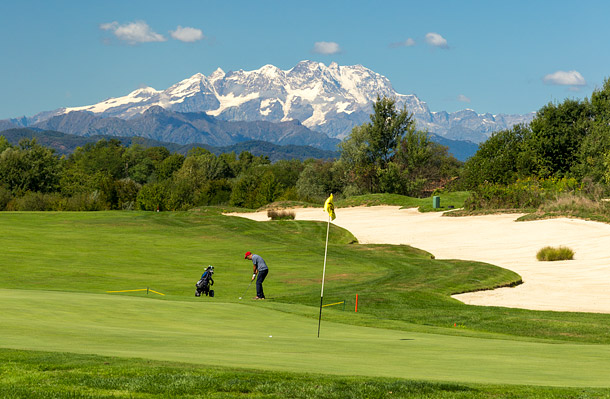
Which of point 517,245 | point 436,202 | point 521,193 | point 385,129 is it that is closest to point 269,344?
point 517,245

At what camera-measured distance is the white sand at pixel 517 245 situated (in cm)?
2508

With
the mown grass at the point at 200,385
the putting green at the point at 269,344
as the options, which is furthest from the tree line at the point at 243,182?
the mown grass at the point at 200,385

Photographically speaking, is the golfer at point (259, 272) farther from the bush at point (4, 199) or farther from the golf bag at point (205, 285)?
the bush at point (4, 199)

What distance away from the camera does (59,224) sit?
44.8 metres

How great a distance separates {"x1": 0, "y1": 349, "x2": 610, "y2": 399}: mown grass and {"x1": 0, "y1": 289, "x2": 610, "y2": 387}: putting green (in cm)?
73

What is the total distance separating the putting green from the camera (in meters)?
9.05

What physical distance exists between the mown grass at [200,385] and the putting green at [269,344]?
0.73 meters

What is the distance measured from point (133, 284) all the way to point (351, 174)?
198ft

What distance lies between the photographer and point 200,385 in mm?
7152

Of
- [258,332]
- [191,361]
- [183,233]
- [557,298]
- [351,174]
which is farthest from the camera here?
[351,174]

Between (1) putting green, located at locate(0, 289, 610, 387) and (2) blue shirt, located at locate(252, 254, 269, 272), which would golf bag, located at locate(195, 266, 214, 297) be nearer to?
(2) blue shirt, located at locate(252, 254, 269, 272)

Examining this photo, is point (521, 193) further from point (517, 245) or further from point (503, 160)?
point (517, 245)

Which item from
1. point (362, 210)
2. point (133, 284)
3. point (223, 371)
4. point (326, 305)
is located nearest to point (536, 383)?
point (223, 371)

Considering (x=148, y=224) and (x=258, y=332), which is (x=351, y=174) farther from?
(x=258, y=332)
